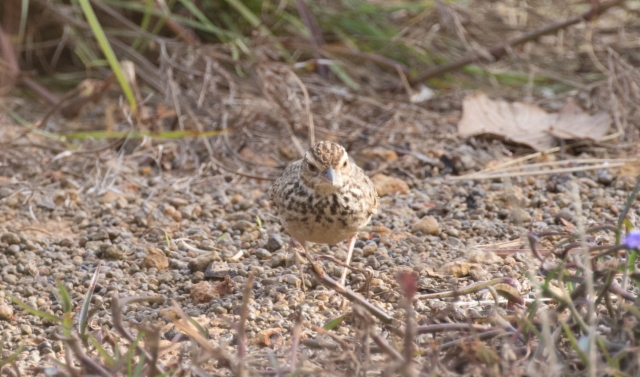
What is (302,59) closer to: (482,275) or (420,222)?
(420,222)

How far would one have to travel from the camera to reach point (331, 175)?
3.62 m

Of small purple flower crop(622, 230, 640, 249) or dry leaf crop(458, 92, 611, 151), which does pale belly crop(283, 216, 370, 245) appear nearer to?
small purple flower crop(622, 230, 640, 249)

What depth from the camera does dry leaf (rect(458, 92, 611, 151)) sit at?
213 inches

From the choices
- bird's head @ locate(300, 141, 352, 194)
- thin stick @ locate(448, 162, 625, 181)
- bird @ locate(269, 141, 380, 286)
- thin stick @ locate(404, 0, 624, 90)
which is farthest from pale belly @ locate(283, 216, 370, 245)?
thin stick @ locate(404, 0, 624, 90)

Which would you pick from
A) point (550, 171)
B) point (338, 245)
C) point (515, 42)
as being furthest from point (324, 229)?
point (515, 42)

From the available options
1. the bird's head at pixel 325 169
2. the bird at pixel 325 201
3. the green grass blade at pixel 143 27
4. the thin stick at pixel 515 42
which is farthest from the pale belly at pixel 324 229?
the green grass blade at pixel 143 27

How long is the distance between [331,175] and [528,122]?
97.0 inches

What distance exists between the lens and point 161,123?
6004 mm

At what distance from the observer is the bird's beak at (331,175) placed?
3.60m

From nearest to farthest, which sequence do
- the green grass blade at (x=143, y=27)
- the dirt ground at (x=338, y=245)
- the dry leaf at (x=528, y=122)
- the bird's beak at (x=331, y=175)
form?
the dirt ground at (x=338, y=245) < the bird's beak at (x=331, y=175) < the dry leaf at (x=528, y=122) < the green grass blade at (x=143, y=27)

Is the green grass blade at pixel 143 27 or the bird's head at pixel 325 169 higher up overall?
the green grass blade at pixel 143 27

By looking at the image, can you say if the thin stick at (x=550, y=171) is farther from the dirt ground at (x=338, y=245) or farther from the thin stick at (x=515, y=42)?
the thin stick at (x=515, y=42)

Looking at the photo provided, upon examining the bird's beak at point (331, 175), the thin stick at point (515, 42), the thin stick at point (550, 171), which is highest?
the thin stick at point (515, 42)

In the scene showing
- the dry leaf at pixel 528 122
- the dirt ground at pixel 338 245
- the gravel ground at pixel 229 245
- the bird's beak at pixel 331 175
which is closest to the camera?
the dirt ground at pixel 338 245
